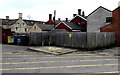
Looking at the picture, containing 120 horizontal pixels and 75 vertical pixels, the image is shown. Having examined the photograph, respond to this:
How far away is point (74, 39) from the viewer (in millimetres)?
15516

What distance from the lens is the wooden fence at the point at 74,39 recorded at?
14.5 meters

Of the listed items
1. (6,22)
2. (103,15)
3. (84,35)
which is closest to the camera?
(84,35)

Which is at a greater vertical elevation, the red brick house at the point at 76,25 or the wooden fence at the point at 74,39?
the red brick house at the point at 76,25

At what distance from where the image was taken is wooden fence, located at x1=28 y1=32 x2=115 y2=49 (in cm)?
1453

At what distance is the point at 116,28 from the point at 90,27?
481 inches

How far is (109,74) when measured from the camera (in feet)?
21.6

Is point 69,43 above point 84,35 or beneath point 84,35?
beneath

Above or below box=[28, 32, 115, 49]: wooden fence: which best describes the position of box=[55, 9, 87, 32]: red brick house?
above

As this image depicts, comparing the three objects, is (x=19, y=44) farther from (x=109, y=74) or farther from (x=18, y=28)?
(x=18, y=28)

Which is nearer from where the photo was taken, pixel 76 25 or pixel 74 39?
pixel 74 39

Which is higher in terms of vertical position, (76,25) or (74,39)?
(76,25)

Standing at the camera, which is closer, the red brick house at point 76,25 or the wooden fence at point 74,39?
the wooden fence at point 74,39

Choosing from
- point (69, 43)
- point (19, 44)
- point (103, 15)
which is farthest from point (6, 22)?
point (69, 43)

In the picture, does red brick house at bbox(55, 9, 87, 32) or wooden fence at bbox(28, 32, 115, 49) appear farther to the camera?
red brick house at bbox(55, 9, 87, 32)
